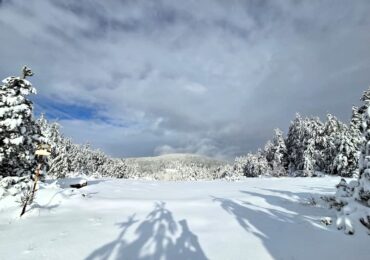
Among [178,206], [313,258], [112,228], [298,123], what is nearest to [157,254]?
[112,228]

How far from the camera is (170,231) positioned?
11672 millimetres

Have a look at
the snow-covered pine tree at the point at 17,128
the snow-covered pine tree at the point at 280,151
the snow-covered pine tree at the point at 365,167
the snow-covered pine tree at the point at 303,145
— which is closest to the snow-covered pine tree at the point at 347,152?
the snow-covered pine tree at the point at 303,145

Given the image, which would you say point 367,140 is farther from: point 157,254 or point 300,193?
point 157,254

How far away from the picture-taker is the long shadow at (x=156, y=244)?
9289 mm

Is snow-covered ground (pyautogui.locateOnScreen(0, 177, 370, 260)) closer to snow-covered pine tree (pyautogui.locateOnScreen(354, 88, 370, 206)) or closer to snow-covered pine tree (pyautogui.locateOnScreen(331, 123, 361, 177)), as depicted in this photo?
snow-covered pine tree (pyautogui.locateOnScreen(354, 88, 370, 206))

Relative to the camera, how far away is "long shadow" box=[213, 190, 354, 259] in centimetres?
960

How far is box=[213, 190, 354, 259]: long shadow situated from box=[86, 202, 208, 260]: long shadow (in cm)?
222

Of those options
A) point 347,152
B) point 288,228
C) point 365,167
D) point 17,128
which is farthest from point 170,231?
point 347,152

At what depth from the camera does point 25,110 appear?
1609cm

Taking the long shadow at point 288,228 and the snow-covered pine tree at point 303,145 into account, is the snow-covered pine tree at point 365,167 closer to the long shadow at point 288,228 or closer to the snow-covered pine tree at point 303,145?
the long shadow at point 288,228

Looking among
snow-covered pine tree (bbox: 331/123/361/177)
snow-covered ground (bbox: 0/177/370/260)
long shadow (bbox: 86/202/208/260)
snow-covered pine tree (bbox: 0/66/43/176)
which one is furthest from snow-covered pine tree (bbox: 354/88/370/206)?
snow-covered pine tree (bbox: 331/123/361/177)

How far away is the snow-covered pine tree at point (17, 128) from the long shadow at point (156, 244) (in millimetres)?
7048

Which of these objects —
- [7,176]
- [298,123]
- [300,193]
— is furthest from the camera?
→ [298,123]

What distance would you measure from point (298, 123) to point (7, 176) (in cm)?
6716
